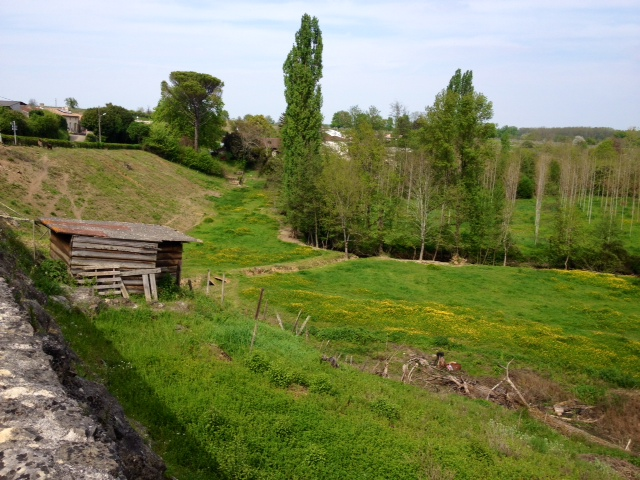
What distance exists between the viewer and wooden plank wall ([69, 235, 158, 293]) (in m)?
17.4

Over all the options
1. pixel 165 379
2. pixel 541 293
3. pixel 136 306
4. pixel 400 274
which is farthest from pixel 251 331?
pixel 541 293

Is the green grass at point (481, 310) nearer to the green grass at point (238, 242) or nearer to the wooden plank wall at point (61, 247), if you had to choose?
the green grass at point (238, 242)

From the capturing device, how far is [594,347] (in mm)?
23531

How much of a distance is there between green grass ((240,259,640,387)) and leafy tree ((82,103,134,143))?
48869 mm

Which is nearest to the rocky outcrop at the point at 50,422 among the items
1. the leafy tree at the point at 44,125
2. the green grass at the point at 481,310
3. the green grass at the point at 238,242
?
the green grass at the point at 481,310

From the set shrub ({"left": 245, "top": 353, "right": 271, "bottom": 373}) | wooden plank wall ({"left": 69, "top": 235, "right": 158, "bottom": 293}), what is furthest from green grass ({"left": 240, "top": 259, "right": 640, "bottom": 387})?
wooden plank wall ({"left": 69, "top": 235, "right": 158, "bottom": 293})

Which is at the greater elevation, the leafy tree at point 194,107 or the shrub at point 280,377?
the leafy tree at point 194,107

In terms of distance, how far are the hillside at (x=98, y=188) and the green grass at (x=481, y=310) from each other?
1960 centimetres

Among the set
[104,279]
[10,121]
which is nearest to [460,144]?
[104,279]

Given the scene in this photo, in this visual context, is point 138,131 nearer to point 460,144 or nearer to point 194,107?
point 194,107

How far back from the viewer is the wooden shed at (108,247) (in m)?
17.4

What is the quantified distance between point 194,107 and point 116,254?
61.7m

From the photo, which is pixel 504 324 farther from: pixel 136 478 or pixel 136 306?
pixel 136 478

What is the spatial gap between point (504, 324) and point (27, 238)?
24295 mm
